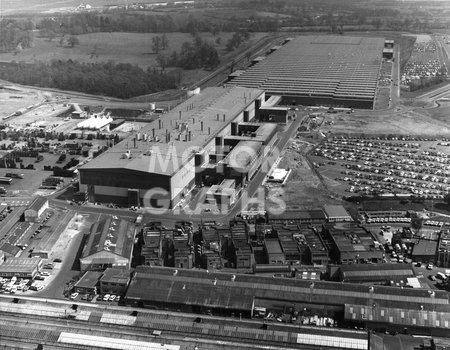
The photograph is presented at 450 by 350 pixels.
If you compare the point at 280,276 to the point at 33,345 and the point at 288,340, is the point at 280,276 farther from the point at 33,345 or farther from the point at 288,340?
the point at 33,345

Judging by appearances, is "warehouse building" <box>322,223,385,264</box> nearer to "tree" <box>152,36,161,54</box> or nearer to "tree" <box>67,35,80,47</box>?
"tree" <box>152,36,161,54</box>

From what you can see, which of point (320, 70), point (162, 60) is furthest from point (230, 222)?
point (162, 60)

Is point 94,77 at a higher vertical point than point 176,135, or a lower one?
lower

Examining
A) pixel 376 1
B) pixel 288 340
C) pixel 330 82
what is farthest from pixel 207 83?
pixel 376 1

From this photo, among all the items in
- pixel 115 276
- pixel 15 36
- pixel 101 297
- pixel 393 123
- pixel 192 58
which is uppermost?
pixel 15 36

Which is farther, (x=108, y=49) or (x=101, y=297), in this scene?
(x=108, y=49)

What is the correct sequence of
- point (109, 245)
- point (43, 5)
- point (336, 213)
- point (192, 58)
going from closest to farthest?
point (109, 245), point (336, 213), point (192, 58), point (43, 5)

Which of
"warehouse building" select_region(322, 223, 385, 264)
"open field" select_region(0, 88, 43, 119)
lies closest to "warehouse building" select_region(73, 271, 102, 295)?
"warehouse building" select_region(322, 223, 385, 264)

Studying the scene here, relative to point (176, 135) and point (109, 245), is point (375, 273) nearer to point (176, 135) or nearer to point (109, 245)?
point (109, 245)
